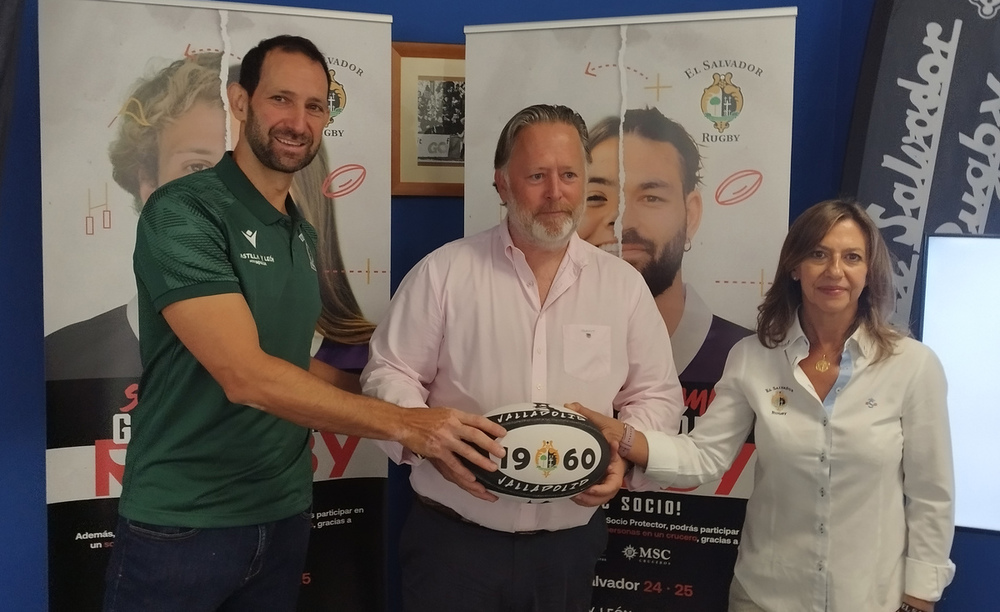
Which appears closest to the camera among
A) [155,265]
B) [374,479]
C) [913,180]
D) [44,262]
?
[155,265]

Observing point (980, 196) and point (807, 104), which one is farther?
point (807, 104)

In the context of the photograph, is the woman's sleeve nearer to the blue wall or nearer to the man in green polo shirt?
the blue wall

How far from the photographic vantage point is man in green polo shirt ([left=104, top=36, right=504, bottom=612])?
Answer: 1.56m

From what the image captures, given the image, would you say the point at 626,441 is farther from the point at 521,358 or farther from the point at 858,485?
the point at 858,485

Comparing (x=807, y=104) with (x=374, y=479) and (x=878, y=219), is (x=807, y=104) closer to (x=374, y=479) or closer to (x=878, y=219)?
(x=878, y=219)

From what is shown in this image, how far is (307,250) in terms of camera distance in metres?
1.94

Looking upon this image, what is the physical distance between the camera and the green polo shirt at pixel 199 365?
5.15 feet

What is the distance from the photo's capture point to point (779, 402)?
1856mm

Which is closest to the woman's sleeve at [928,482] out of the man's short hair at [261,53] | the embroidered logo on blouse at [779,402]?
the embroidered logo on blouse at [779,402]

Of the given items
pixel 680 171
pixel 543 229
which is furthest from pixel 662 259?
pixel 543 229

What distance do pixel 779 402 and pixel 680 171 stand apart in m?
0.93

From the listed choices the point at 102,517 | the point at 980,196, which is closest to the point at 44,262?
the point at 102,517

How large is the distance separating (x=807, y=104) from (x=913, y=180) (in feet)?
1.77

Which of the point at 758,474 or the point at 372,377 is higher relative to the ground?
the point at 372,377
